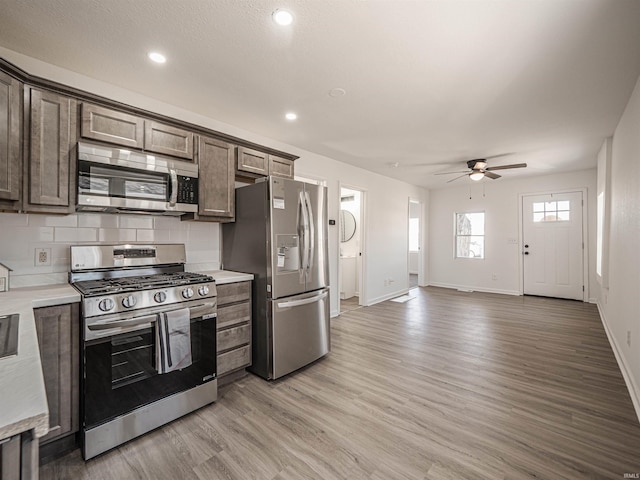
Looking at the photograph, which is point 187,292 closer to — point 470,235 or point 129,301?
point 129,301

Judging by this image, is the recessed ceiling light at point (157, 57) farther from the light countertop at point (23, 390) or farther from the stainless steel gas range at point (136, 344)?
the light countertop at point (23, 390)

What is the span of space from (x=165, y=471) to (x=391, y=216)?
544cm

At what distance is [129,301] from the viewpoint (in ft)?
6.17

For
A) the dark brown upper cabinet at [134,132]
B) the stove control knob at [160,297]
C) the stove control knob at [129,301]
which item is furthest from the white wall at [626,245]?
the dark brown upper cabinet at [134,132]

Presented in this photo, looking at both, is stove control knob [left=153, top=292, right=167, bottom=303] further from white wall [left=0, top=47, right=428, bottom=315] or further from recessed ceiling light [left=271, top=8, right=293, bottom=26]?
recessed ceiling light [left=271, top=8, right=293, bottom=26]

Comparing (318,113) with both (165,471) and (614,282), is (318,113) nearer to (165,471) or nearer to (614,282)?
(165,471)

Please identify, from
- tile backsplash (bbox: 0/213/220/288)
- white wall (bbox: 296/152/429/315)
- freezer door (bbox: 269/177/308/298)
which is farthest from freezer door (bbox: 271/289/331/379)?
white wall (bbox: 296/152/429/315)

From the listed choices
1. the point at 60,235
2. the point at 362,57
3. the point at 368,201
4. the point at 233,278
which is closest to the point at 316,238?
the point at 233,278

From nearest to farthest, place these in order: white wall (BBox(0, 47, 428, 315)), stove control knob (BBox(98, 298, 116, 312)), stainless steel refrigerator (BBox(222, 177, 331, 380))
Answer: stove control knob (BBox(98, 298, 116, 312))
stainless steel refrigerator (BBox(222, 177, 331, 380))
white wall (BBox(0, 47, 428, 315))

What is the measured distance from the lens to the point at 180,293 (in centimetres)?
213

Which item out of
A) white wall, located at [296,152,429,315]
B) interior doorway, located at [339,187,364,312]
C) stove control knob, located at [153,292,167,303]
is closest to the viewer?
stove control knob, located at [153,292,167,303]

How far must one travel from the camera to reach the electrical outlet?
6.95 feet

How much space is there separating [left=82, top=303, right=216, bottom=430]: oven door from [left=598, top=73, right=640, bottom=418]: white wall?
10.6 feet

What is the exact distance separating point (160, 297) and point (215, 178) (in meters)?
1.21
